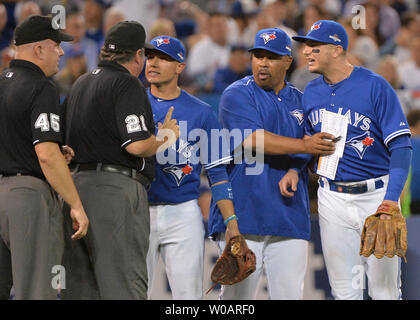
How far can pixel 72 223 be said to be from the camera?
4.31 metres

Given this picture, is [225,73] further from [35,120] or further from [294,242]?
[35,120]

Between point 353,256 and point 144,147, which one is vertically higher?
point 144,147

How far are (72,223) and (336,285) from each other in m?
1.81

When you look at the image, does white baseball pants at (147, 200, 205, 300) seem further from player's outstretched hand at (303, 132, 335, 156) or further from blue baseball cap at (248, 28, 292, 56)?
blue baseball cap at (248, 28, 292, 56)

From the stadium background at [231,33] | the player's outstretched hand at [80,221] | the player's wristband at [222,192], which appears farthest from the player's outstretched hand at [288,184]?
the stadium background at [231,33]

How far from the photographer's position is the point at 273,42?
4.88 metres

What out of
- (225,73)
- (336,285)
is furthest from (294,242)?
(225,73)

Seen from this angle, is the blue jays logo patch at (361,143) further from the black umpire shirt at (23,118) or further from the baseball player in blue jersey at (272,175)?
the black umpire shirt at (23,118)

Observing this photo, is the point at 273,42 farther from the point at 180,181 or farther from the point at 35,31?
the point at 35,31

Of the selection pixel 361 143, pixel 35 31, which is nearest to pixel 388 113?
pixel 361 143

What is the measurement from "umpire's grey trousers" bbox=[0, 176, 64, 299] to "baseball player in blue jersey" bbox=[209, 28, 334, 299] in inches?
50.6

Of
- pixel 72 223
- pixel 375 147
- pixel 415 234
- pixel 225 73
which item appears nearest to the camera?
pixel 72 223

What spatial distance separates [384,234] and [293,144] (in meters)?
0.84
